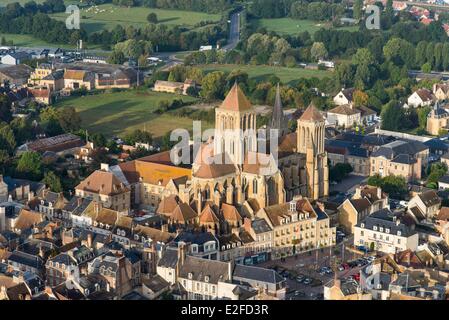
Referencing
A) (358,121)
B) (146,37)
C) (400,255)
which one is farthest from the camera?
(146,37)

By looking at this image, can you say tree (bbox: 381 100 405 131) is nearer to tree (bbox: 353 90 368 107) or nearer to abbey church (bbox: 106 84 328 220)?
tree (bbox: 353 90 368 107)

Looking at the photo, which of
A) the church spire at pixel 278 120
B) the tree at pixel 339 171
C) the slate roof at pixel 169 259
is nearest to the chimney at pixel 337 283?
the slate roof at pixel 169 259

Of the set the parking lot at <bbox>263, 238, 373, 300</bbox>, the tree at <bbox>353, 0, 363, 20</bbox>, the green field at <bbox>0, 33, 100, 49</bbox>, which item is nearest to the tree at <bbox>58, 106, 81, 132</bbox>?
the parking lot at <bbox>263, 238, 373, 300</bbox>

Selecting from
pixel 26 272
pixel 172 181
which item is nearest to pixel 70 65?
pixel 172 181

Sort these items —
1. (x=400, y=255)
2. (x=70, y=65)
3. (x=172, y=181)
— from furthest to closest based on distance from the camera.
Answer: (x=70, y=65) → (x=172, y=181) → (x=400, y=255)

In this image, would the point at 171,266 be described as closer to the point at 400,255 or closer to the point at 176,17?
the point at 400,255

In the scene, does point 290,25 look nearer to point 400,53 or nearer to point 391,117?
point 400,53

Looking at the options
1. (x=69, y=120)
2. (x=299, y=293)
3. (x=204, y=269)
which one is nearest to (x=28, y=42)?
(x=69, y=120)
